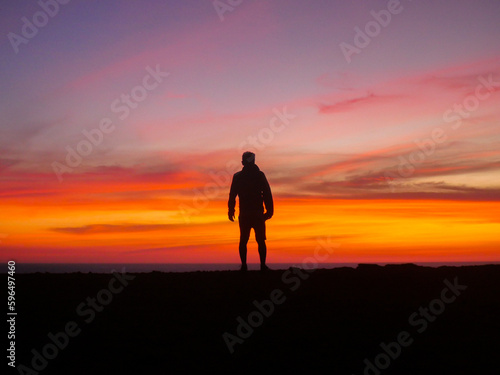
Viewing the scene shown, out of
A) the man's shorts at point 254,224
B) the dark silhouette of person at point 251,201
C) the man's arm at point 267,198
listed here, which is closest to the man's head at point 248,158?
the dark silhouette of person at point 251,201

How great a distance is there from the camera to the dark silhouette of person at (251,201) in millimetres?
14047

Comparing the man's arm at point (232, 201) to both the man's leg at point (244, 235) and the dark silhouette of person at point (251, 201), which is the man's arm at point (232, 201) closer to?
the dark silhouette of person at point (251, 201)

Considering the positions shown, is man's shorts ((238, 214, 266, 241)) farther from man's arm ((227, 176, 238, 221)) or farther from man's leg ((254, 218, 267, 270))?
man's arm ((227, 176, 238, 221))

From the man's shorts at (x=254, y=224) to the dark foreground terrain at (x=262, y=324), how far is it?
1.29 m

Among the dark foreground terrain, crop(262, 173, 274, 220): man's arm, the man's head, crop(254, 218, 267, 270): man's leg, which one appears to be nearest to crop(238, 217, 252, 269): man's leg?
crop(254, 218, 267, 270): man's leg

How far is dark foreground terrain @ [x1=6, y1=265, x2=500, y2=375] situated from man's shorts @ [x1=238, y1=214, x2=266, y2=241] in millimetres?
1294

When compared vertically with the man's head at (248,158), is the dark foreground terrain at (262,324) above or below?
below

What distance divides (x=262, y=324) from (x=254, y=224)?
4957 mm

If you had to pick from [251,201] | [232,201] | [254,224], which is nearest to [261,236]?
[254,224]

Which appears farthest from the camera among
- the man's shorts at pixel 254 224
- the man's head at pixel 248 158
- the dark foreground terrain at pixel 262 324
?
the man's head at pixel 248 158

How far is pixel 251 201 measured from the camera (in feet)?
46.3

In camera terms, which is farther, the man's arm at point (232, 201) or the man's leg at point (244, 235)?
the man's arm at point (232, 201)

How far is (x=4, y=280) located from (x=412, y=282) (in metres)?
10.1

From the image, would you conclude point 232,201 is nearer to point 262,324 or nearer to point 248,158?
point 248,158
